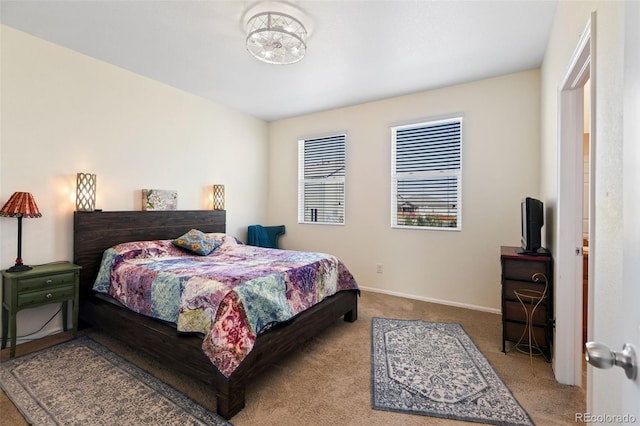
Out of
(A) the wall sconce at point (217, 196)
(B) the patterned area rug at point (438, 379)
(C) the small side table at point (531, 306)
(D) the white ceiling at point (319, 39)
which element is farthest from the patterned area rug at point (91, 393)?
(D) the white ceiling at point (319, 39)

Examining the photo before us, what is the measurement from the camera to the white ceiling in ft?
7.13

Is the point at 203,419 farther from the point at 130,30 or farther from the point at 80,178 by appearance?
the point at 130,30

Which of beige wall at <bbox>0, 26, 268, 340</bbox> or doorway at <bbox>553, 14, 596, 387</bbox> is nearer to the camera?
doorway at <bbox>553, 14, 596, 387</bbox>

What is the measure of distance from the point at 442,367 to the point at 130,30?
3.73m

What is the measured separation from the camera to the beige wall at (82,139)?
2.46m

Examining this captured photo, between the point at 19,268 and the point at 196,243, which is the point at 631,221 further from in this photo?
the point at 19,268

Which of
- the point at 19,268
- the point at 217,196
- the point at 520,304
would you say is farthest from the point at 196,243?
the point at 520,304

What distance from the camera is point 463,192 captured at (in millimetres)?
3488

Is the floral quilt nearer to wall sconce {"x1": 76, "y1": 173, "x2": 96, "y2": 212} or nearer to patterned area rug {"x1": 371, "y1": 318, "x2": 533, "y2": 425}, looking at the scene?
wall sconce {"x1": 76, "y1": 173, "x2": 96, "y2": 212}

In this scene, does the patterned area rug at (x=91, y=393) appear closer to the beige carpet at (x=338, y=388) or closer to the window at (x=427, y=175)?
the beige carpet at (x=338, y=388)

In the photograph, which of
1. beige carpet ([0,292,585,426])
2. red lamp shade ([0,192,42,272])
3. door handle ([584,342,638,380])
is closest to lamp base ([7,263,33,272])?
red lamp shade ([0,192,42,272])

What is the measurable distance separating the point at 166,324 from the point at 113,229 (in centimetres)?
151

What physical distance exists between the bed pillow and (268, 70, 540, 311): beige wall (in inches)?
68.9

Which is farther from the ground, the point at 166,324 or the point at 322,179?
the point at 322,179
